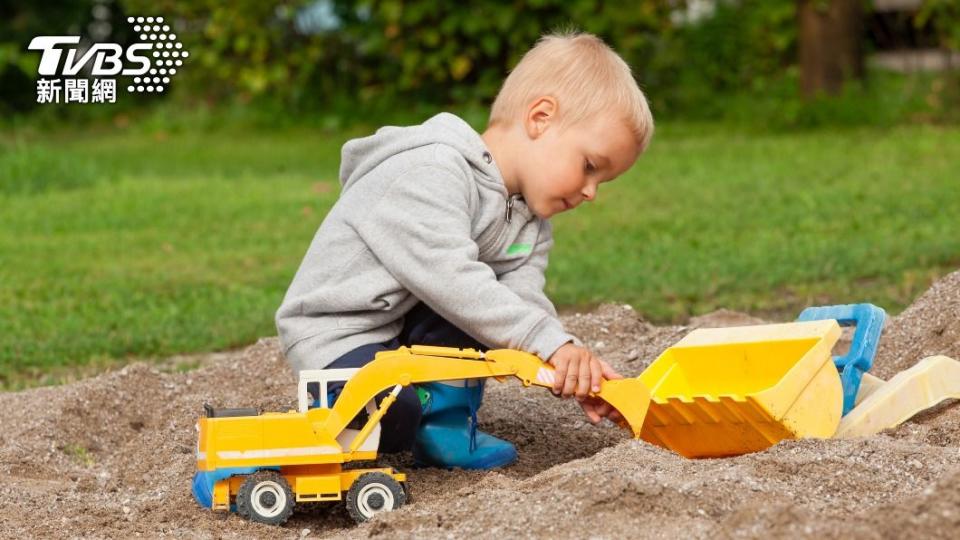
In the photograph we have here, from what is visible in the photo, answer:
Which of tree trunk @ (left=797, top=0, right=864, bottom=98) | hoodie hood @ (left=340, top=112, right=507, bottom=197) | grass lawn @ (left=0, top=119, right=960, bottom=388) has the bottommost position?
grass lawn @ (left=0, top=119, right=960, bottom=388)

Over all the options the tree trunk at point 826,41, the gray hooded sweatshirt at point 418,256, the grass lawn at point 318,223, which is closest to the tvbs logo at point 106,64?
the grass lawn at point 318,223

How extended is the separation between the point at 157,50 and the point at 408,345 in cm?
954

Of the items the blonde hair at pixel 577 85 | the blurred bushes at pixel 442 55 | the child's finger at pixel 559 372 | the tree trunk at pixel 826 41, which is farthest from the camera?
the blurred bushes at pixel 442 55

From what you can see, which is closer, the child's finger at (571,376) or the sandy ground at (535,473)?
the sandy ground at (535,473)

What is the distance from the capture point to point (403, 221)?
3.25m

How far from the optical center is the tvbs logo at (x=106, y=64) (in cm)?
1165

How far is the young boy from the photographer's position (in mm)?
3215

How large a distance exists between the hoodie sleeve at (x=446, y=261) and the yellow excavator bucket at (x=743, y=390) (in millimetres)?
383

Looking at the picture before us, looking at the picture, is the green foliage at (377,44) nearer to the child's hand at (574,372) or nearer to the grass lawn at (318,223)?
the grass lawn at (318,223)

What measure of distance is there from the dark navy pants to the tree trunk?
25.9ft

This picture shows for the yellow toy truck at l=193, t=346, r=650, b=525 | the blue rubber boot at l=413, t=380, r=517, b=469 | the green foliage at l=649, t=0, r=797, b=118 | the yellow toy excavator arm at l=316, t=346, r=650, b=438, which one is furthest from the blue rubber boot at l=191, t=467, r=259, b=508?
the green foliage at l=649, t=0, r=797, b=118

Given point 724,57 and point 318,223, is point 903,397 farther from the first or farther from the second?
point 724,57

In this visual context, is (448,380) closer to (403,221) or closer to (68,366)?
(403,221)

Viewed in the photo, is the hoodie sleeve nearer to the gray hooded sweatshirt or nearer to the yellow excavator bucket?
the gray hooded sweatshirt
